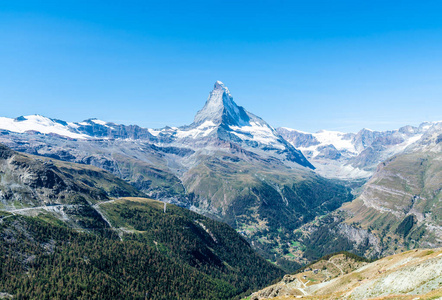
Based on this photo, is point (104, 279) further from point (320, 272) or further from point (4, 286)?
point (320, 272)

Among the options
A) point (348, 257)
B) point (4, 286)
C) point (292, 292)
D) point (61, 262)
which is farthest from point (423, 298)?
point (61, 262)

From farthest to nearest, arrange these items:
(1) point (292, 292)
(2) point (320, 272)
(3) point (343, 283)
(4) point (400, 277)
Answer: (2) point (320, 272)
(1) point (292, 292)
(3) point (343, 283)
(4) point (400, 277)

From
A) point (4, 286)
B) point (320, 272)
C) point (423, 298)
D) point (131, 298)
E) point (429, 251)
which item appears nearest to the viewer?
point (423, 298)

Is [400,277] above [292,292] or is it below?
above

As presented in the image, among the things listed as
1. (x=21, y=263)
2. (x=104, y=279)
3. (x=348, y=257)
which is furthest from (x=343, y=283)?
(x=21, y=263)

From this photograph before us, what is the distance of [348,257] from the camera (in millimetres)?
188875

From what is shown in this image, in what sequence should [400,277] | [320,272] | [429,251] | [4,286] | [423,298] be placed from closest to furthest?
[423,298]
[400,277]
[429,251]
[4,286]
[320,272]

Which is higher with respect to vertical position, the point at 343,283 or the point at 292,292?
the point at 343,283

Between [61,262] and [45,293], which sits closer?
[45,293]

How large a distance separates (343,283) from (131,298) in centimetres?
15116

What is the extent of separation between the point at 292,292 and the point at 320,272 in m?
47.1

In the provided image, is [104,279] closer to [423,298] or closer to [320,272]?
[320,272]

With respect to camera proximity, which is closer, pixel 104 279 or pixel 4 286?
pixel 4 286

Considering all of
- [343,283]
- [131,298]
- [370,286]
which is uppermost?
[370,286]
